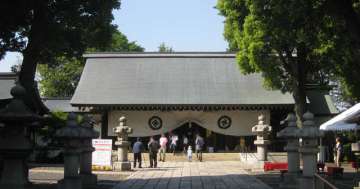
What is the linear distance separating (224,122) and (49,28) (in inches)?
796

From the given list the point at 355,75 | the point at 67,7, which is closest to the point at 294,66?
the point at 355,75

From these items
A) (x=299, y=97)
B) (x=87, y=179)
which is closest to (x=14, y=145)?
(x=87, y=179)

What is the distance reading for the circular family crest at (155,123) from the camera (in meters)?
36.8

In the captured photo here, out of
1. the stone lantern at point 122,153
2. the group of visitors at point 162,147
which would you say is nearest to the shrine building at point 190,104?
the group of visitors at point 162,147

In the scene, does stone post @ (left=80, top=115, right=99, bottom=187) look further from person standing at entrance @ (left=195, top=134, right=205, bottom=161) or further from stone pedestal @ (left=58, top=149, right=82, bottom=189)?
person standing at entrance @ (left=195, top=134, right=205, bottom=161)

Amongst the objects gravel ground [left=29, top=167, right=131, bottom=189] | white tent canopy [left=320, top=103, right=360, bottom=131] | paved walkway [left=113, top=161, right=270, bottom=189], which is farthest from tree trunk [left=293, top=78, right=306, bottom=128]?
white tent canopy [left=320, top=103, right=360, bottom=131]

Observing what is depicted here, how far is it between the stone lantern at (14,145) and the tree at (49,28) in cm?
435

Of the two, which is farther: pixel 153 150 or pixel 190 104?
pixel 190 104

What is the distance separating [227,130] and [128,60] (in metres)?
10.8

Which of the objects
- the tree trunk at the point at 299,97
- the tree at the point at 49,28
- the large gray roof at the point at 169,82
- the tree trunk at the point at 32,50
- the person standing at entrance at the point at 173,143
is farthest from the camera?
the large gray roof at the point at 169,82

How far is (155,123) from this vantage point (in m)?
36.9

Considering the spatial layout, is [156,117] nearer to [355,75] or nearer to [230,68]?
[230,68]

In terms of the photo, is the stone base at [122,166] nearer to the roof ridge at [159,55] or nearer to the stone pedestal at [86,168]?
the stone pedestal at [86,168]

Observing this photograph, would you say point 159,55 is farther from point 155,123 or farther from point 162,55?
point 155,123
